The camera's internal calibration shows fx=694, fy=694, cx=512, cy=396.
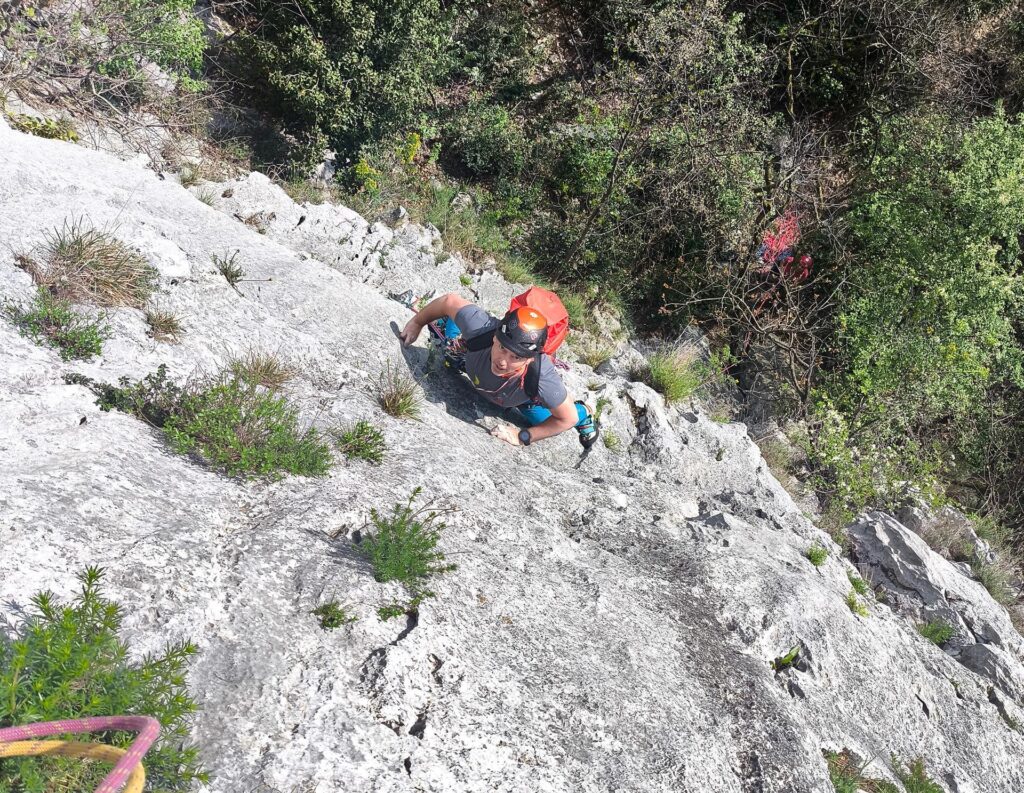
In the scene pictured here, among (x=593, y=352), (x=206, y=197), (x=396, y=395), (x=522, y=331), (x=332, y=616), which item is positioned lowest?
(x=593, y=352)

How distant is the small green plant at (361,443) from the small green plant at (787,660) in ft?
8.55

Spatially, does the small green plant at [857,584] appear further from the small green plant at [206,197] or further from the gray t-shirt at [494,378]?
the small green plant at [206,197]

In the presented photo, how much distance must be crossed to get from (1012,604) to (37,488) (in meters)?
8.78

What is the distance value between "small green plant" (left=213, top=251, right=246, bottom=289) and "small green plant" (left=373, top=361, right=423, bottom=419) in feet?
4.22

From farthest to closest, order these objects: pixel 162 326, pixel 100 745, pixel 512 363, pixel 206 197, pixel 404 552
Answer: pixel 206 197, pixel 512 363, pixel 162 326, pixel 404 552, pixel 100 745

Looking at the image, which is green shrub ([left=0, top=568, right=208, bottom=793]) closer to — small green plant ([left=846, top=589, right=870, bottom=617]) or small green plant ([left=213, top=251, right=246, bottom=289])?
small green plant ([left=213, top=251, right=246, bottom=289])

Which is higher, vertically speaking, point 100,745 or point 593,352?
point 100,745

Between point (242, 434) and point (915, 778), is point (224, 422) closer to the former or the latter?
point (242, 434)

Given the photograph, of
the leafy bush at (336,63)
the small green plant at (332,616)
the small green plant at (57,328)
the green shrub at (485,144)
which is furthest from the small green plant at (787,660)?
the green shrub at (485,144)

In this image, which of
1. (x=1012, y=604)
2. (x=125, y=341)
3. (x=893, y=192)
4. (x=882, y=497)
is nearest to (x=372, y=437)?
(x=125, y=341)

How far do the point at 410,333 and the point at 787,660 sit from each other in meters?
3.47

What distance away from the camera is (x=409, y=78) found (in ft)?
28.4

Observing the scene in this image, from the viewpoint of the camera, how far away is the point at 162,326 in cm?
423

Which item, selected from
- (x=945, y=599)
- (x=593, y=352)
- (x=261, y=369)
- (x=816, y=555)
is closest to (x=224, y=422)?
(x=261, y=369)
